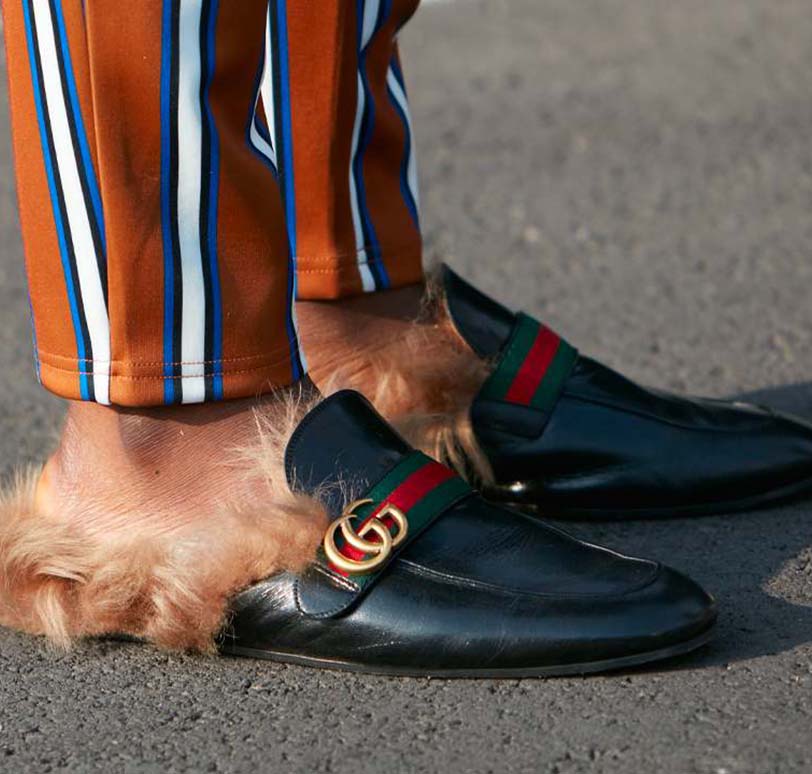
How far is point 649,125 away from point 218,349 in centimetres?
243

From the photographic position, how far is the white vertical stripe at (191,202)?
1270 millimetres

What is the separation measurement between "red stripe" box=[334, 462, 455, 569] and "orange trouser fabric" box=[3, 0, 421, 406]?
0.15 m

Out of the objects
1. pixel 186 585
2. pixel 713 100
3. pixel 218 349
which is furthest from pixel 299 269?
pixel 713 100

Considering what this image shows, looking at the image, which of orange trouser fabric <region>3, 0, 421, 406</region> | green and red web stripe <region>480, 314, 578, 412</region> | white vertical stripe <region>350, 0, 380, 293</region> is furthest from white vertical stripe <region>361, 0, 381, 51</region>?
green and red web stripe <region>480, 314, 578, 412</region>

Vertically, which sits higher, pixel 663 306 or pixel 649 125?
pixel 663 306

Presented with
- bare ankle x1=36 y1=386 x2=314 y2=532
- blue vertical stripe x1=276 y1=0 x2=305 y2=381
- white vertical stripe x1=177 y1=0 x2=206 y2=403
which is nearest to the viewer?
white vertical stripe x1=177 y1=0 x2=206 y2=403

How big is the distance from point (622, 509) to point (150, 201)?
2.29 ft

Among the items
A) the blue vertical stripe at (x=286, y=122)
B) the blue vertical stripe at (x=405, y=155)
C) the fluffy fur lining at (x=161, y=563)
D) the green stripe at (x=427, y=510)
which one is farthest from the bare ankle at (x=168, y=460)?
the blue vertical stripe at (x=405, y=155)

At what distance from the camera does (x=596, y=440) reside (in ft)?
5.58

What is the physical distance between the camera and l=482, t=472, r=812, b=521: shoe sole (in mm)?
1731

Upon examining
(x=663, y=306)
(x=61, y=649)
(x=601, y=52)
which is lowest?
(x=601, y=52)

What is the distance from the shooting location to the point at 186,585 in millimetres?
1368

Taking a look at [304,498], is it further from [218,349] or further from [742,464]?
[742,464]

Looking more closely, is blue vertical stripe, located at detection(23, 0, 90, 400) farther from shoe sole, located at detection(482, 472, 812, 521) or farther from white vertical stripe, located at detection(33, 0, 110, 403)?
shoe sole, located at detection(482, 472, 812, 521)
